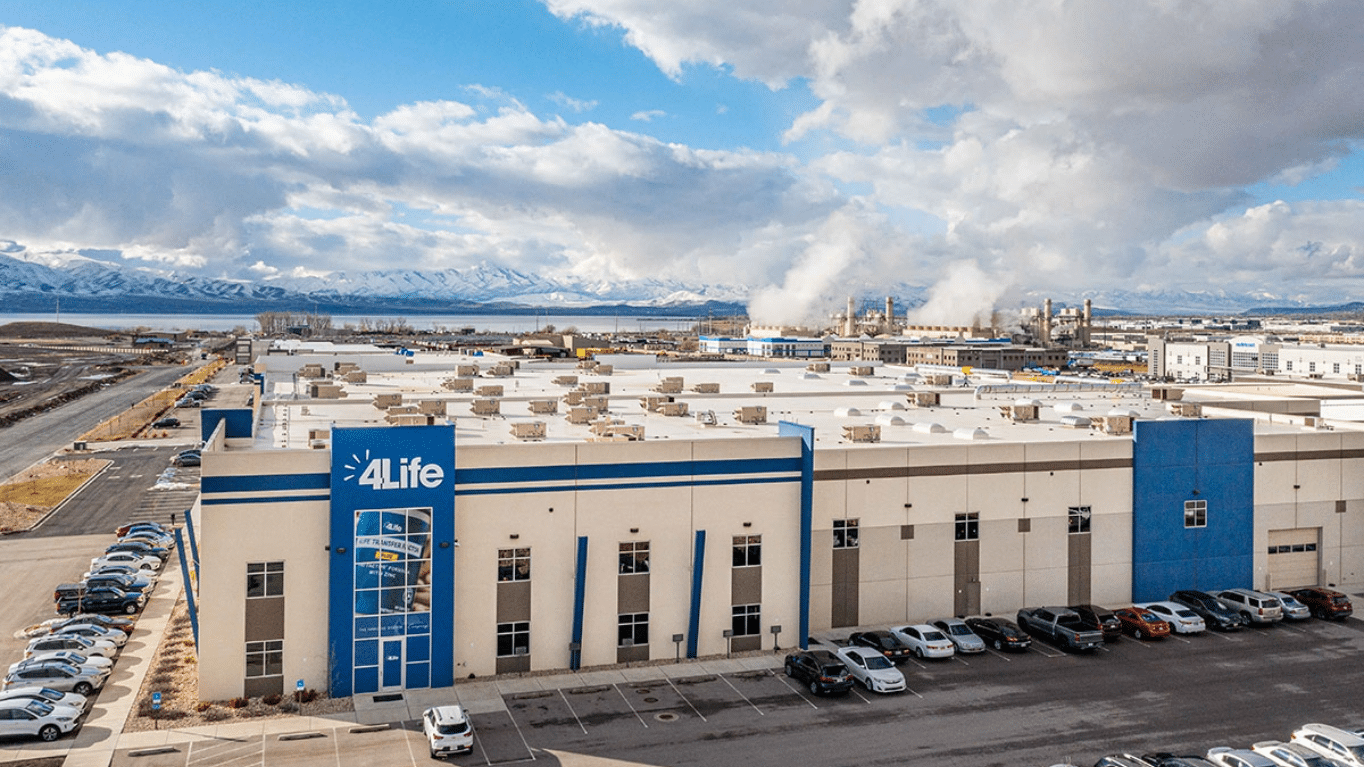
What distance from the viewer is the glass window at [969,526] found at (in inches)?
1146

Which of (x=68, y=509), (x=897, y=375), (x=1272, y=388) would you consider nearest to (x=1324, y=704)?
(x=1272, y=388)

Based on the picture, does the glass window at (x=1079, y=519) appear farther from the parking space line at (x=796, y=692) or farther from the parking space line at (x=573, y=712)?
the parking space line at (x=573, y=712)

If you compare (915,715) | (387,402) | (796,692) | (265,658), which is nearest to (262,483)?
(265,658)

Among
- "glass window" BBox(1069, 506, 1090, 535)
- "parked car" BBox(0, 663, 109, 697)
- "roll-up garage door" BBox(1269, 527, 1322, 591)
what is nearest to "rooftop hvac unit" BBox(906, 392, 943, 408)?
"glass window" BBox(1069, 506, 1090, 535)

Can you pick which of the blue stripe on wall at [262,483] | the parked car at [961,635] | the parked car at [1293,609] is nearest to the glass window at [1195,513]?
the parked car at [1293,609]

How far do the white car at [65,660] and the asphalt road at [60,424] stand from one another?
1519 inches

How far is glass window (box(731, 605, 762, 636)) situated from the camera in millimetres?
26516

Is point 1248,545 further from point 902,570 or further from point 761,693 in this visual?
point 761,693

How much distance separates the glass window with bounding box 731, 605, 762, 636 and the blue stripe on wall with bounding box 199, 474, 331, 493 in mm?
10999

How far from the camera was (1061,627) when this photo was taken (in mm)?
26797

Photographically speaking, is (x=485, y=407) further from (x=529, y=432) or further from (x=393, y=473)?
(x=393, y=473)

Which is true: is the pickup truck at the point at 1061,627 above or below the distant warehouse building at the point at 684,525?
below

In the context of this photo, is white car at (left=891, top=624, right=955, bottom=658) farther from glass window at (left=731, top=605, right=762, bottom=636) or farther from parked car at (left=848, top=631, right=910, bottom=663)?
glass window at (left=731, top=605, right=762, bottom=636)

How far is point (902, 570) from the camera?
28641mm
